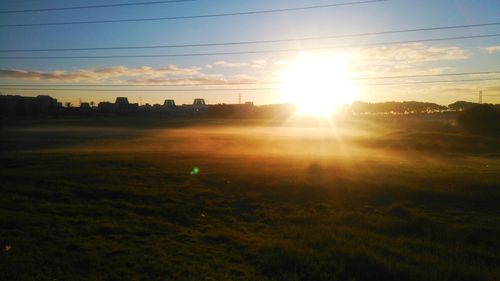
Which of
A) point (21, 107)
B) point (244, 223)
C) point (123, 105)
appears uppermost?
point (123, 105)

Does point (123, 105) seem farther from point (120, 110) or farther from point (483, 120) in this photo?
point (483, 120)

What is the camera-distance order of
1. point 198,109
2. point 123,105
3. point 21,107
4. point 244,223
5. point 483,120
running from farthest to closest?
point 123,105 → point 198,109 → point 21,107 → point 483,120 → point 244,223

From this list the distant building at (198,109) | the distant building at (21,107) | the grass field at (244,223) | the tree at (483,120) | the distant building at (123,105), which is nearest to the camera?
the grass field at (244,223)

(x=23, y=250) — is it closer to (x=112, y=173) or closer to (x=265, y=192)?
(x=265, y=192)

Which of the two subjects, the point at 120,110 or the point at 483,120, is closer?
the point at 483,120

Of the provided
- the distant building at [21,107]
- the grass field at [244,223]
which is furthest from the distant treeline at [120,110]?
the grass field at [244,223]

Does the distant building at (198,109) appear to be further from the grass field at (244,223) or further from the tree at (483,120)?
the grass field at (244,223)

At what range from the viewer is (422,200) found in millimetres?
15977

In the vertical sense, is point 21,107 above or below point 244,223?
above

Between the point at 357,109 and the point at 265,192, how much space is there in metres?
187

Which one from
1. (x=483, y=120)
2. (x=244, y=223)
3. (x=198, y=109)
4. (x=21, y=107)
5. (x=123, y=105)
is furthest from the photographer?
(x=123, y=105)

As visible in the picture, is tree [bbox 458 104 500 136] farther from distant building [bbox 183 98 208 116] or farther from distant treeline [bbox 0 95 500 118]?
distant building [bbox 183 98 208 116]

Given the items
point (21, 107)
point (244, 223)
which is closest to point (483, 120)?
point (244, 223)

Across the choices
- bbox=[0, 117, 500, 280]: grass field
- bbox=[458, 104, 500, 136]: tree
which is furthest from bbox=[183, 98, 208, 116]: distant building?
bbox=[0, 117, 500, 280]: grass field
